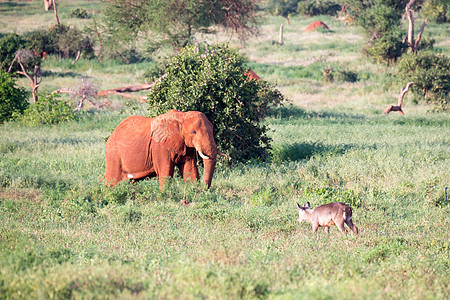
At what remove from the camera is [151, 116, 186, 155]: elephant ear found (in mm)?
8969

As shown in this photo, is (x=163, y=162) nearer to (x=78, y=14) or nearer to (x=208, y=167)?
(x=208, y=167)

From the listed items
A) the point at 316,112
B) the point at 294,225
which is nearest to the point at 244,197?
the point at 294,225

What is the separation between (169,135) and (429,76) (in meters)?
19.7

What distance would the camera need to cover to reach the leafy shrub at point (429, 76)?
24.8 meters

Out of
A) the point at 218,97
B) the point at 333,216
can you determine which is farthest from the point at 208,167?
the point at 218,97

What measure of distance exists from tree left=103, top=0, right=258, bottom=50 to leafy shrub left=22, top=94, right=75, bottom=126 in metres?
6.32

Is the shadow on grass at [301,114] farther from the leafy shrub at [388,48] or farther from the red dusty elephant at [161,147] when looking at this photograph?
the leafy shrub at [388,48]

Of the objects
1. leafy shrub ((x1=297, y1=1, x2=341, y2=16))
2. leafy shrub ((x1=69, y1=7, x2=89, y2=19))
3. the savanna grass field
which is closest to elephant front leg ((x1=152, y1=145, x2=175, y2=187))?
the savanna grass field

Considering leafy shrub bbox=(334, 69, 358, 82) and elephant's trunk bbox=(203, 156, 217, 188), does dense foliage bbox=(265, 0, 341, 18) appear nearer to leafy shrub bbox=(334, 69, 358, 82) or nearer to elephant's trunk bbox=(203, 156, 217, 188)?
leafy shrub bbox=(334, 69, 358, 82)

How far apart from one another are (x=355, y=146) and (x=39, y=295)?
10.8 metres

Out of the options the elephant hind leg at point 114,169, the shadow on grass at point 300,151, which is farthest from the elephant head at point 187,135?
the shadow on grass at point 300,151

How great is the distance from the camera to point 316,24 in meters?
56.8

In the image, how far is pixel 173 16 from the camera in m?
23.1

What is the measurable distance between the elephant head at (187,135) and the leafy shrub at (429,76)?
1812cm
